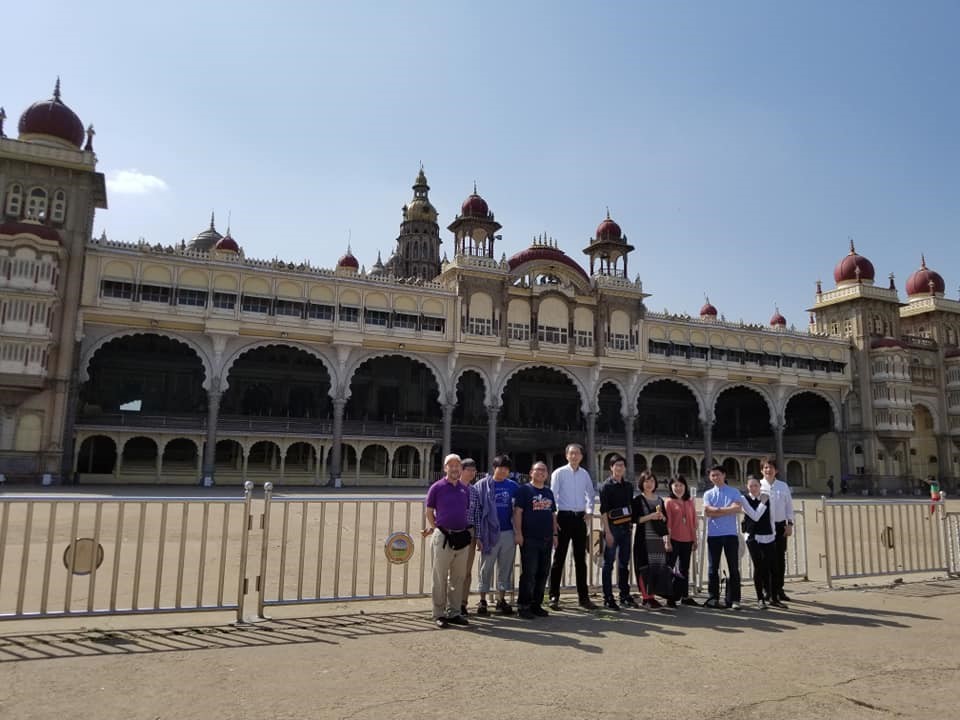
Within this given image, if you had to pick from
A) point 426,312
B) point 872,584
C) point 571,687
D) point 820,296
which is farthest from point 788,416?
point 571,687

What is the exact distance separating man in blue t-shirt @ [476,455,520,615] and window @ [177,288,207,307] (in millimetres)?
24001

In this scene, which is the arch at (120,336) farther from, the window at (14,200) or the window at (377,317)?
the window at (377,317)

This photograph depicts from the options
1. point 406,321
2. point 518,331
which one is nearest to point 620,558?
point 406,321

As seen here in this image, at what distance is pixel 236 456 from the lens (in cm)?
3067

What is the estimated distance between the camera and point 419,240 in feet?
197

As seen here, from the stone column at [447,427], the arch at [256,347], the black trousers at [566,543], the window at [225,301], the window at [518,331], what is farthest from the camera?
the window at [518,331]

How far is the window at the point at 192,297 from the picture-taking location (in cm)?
2739

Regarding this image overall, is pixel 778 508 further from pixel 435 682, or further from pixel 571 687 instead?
pixel 435 682

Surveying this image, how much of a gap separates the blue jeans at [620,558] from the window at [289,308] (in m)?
24.0

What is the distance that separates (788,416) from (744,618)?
44752 millimetres

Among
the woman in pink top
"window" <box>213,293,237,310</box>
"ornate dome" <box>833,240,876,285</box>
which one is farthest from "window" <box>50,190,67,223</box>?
"ornate dome" <box>833,240,876,285</box>

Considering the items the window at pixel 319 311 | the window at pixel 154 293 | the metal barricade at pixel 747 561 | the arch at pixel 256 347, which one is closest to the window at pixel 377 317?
the window at pixel 319 311

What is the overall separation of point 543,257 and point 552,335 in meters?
4.31

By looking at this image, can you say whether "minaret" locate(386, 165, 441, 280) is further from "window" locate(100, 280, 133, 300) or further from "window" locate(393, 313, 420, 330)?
"window" locate(100, 280, 133, 300)
